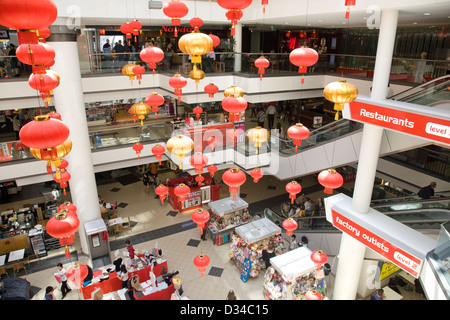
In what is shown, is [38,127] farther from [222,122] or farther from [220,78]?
[222,122]

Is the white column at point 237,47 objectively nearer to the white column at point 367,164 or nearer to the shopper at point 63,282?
the white column at point 367,164

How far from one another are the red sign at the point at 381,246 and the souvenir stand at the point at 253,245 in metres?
3.00

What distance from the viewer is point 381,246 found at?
6.93 metres

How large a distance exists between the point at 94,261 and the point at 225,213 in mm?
4951

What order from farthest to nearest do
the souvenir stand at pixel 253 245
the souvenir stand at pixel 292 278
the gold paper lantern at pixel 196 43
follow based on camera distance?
1. the souvenir stand at pixel 253 245
2. the souvenir stand at pixel 292 278
3. the gold paper lantern at pixel 196 43

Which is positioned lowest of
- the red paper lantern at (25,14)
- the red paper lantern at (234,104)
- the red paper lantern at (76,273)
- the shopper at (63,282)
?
the shopper at (63,282)

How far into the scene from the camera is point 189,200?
1436 centimetres

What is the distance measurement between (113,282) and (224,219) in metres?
4.50

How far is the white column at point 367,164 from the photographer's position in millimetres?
6707

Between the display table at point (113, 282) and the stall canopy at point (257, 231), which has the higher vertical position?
the stall canopy at point (257, 231)

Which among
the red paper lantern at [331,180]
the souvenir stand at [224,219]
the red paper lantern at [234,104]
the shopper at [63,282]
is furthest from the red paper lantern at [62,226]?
the souvenir stand at [224,219]

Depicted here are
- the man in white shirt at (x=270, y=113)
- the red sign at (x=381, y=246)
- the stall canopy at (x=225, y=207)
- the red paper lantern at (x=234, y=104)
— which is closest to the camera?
the red paper lantern at (x=234, y=104)

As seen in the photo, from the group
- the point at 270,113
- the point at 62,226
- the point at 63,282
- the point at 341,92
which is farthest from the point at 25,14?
the point at 270,113

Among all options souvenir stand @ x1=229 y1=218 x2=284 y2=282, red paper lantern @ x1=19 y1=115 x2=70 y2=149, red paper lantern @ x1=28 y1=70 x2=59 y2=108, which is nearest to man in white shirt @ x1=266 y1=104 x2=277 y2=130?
souvenir stand @ x1=229 y1=218 x2=284 y2=282
